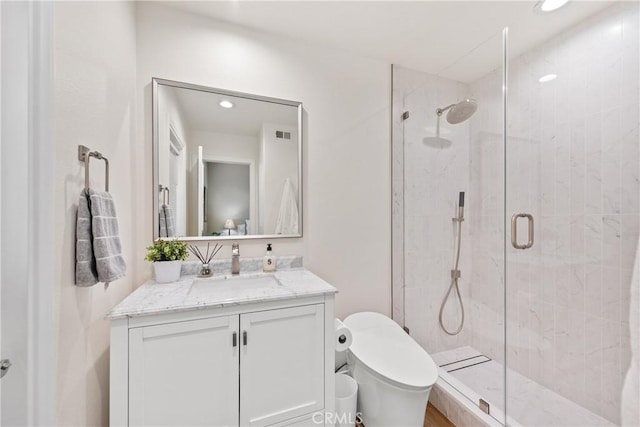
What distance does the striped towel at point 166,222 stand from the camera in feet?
4.94

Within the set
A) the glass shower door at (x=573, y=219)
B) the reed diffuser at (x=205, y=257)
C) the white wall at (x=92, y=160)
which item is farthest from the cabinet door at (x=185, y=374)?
the glass shower door at (x=573, y=219)

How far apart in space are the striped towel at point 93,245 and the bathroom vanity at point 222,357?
0.16m

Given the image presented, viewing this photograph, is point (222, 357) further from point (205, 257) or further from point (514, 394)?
point (514, 394)

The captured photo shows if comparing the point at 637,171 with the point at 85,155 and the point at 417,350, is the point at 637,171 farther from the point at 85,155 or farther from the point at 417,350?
the point at 85,155

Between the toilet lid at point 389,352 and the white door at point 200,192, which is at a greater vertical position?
the white door at point 200,192

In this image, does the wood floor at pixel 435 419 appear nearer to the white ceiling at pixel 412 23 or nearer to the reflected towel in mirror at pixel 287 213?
the reflected towel in mirror at pixel 287 213

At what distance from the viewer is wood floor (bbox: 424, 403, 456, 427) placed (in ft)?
5.10

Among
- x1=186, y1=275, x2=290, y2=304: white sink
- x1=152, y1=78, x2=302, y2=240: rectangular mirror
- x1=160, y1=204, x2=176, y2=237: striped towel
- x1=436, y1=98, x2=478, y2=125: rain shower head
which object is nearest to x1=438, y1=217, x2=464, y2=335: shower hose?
x1=436, y1=98, x2=478, y2=125: rain shower head

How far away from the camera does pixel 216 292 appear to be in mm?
1324

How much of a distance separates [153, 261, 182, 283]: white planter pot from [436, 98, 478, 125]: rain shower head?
2.12 metres

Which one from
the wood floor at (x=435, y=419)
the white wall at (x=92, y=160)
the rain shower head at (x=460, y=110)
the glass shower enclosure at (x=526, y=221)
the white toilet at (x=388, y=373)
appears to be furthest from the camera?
the rain shower head at (x=460, y=110)

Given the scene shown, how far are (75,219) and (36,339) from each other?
1.25ft
